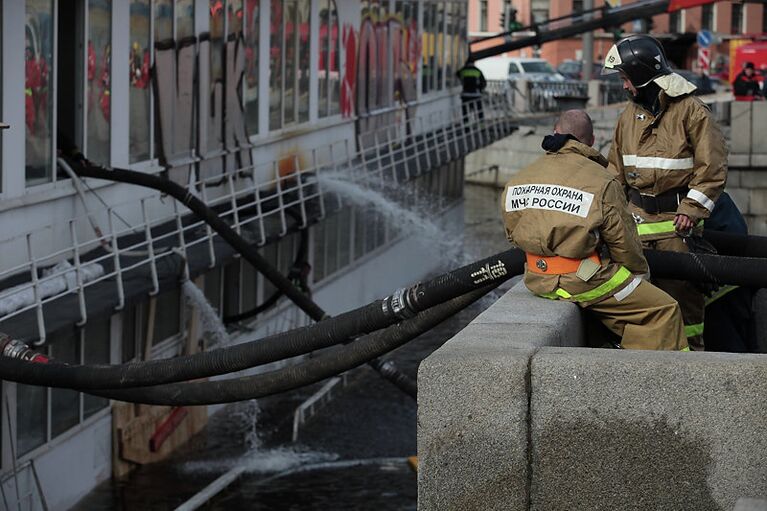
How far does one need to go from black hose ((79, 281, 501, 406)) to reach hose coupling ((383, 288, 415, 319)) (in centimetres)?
16

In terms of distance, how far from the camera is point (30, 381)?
8.81m

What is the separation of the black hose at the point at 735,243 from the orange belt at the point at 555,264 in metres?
2.02

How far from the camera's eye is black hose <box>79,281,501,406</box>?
7273mm

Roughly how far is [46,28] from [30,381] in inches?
192

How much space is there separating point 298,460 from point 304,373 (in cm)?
742

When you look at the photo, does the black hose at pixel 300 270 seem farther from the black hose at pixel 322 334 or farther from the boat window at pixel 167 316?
the black hose at pixel 322 334

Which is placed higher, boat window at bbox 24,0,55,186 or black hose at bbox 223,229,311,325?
boat window at bbox 24,0,55,186

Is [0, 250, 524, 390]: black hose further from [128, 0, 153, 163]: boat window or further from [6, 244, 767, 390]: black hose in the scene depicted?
[128, 0, 153, 163]: boat window

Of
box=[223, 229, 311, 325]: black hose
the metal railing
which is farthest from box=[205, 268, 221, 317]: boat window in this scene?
the metal railing

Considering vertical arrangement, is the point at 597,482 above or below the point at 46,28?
below

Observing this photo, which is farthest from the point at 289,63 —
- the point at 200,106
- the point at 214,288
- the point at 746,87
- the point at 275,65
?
the point at 746,87

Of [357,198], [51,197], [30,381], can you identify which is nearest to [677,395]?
[30,381]

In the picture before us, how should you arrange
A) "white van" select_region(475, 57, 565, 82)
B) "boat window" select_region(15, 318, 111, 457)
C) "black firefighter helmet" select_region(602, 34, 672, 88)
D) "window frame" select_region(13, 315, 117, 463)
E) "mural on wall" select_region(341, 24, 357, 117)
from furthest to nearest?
"white van" select_region(475, 57, 565, 82), "mural on wall" select_region(341, 24, 357, 117), "boat window" select_region(15, 318, 111, 457), "window frame" select_region(13, 315, 117, 463), "black firefighter helmet" select_region(602, 34, 672, 88)

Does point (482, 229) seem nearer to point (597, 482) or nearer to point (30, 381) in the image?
point (30, 381)
